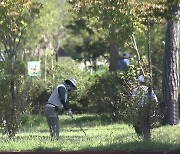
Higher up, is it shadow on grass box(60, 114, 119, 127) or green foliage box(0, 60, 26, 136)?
green foliage box(0, 60, 26, 136)

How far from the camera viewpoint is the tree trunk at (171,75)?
62.1ft

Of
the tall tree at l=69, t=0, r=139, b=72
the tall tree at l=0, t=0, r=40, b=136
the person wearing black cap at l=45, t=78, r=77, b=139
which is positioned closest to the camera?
the tall tree at l=69, t=0, r=139, b=72

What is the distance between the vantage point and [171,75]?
19.2 meters

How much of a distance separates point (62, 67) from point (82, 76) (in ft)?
2.92

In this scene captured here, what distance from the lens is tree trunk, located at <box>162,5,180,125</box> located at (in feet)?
62.1

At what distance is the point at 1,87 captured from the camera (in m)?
16.4

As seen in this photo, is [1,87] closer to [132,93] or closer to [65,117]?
[132,93]

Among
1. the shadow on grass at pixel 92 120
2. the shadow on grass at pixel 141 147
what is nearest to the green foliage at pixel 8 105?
the shadow on grass at pixel 141 147

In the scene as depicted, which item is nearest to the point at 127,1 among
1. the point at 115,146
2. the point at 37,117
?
the point at 115,146

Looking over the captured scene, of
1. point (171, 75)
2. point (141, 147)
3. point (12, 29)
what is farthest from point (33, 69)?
point (141, 147)

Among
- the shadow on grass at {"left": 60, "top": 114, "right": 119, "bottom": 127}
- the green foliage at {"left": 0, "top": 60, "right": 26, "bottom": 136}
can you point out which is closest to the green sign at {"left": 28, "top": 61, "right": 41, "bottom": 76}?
the shadow on grass at {"left": 60, "top": 114, "right": 119, "bottom": 127}

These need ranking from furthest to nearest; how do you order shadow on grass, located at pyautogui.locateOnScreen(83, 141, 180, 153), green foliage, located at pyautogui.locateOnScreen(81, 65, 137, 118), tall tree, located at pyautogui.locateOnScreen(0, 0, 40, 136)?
green foliage, located at pyautogui.locateOnScreen(81, 65, 137, 118) < tall tree, located at pyautogui.locateOnScreen(0, 0, 40, 136) < shadow on grass, located at pyautogui.locateOnScreen(83, 141, 180, 153)

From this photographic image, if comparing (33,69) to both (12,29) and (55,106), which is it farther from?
(55,106)

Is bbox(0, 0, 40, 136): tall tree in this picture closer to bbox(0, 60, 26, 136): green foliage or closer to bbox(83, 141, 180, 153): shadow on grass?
bbox(0, 60, 26, 136): green foliage
